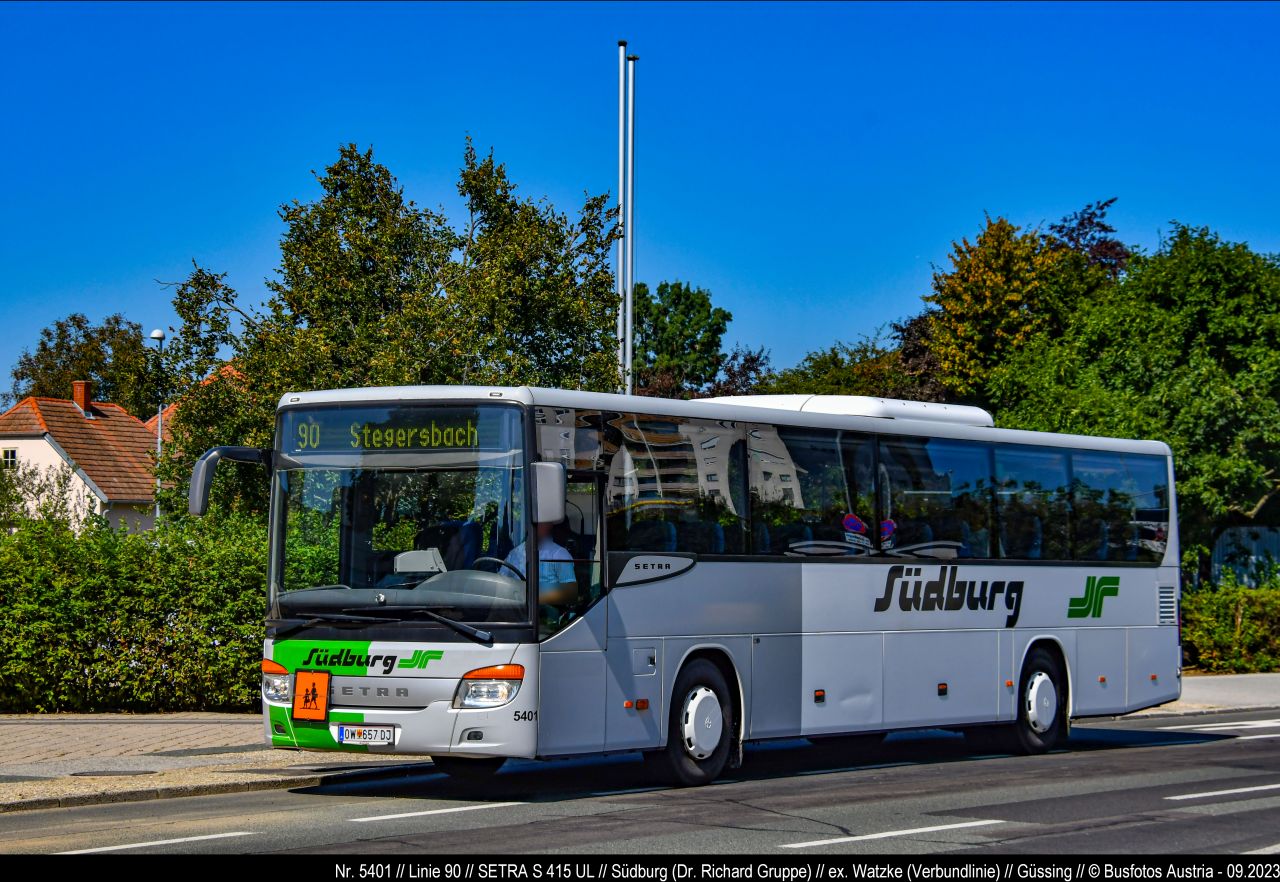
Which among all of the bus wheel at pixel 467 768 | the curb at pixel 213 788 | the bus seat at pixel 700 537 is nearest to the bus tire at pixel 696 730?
the bus seat at pixel 700 537

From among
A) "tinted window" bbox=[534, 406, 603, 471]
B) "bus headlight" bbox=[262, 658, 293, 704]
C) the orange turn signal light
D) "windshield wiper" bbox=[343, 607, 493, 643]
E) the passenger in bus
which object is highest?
"tinted window" bbox=[534, 406, 603, 471]

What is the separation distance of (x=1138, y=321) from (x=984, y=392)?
1491 centimetres

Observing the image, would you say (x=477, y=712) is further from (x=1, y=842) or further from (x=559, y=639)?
(x=1, y=842)

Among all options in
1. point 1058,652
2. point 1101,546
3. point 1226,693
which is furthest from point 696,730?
point 1226,693

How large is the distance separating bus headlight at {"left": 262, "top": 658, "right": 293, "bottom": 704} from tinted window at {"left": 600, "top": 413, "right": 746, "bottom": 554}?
9.01 feet

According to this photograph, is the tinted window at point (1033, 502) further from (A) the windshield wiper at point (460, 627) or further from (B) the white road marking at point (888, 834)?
(A) the windshield wiper at point (460, 627)

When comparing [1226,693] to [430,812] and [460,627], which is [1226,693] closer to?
[460,627]

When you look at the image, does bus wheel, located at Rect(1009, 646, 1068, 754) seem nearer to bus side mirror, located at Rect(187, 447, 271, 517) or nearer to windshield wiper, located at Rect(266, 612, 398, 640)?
windshield wiper, located at Rect(266, 612, 398, 640)

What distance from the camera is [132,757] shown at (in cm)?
1571

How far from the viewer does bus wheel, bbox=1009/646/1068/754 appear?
18.1 m

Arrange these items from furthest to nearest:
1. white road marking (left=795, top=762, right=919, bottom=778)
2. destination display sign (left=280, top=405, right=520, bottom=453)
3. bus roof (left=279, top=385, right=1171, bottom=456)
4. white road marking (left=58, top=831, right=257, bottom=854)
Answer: white road marking (left=795, top=762, right=919, bottom=778) → bus roof (left=279, top=385, right=1171, bottom=456) → destination display sign (left=280, top=405, right=520, bottom=453) → white road marking (left=58, top=831, right=257, bottom=854)

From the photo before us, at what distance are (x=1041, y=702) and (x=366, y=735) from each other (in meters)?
8.56

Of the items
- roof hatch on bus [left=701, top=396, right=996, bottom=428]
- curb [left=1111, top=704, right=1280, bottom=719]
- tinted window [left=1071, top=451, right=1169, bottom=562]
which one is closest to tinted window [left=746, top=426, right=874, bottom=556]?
roof hatch on bus [left=701, top=396, right=996, bottom=428]

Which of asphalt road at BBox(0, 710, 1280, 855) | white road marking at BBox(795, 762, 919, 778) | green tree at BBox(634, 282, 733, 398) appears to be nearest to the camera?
asphalt road at BBox(0, 710, 1280, 855)
